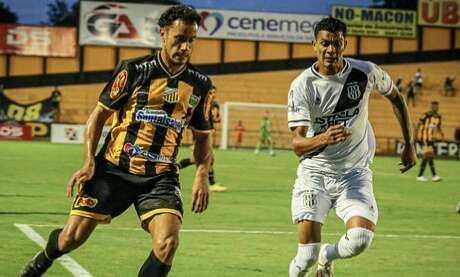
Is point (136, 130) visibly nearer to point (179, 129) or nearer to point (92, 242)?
point (179, 129)

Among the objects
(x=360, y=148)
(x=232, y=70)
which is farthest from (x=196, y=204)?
(x=232, y=70)

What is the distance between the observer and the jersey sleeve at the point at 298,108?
7.89 meters

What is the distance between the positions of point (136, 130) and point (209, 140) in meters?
0.60

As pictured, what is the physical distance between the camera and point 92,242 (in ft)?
37.3

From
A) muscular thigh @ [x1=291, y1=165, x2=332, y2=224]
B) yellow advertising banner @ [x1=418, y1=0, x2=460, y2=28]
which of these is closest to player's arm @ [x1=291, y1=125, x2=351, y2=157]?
muscular thigh @ [x1=291, y1=165, x2=332, y2=224]

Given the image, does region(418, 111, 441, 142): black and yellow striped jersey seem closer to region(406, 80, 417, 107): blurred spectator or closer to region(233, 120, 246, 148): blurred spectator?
region(233, 120, 246, 148): blurred spectator

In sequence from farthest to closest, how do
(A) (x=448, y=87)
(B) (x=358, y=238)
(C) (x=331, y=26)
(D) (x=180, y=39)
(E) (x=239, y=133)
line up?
1. (A) (x=448, y=87)
2. (E) (x=239, y=133)
3. (C) (x=331, y=26)
4. (B) (x=358, y=238)
5. (D) (x=180, y=39)

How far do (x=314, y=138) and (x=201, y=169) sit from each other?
3.08 ft

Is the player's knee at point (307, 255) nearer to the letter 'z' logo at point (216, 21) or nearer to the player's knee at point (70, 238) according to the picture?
the player's knee at point (70, 238)

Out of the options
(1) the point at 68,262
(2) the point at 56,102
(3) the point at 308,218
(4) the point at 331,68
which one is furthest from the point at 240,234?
(2) the point at 56,102

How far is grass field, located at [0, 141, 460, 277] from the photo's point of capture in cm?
995

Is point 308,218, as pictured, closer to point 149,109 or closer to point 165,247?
point 165,247

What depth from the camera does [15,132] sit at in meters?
46.3

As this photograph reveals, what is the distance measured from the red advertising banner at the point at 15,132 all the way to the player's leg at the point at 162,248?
132 ft
